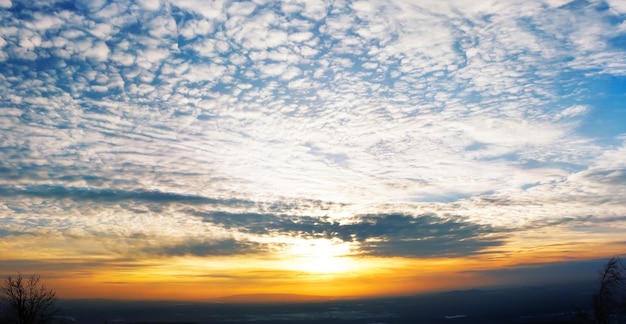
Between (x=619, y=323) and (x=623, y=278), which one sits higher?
(x=623, y=278)

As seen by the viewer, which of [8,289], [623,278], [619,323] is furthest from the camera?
[619,323]

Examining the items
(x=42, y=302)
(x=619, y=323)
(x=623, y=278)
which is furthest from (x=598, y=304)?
(x=42, y=302)

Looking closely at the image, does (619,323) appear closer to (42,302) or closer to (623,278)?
(623,278)

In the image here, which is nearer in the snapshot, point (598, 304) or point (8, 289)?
point (598, 304)

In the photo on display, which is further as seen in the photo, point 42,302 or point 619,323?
point 619,323

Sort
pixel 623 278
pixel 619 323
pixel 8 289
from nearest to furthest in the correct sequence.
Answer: pixel 623 278 < pixel 8 289 < pixel 619 323

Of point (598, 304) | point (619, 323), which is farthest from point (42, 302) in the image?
point (619, 323)

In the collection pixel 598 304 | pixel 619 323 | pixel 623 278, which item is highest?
pixel 623 278

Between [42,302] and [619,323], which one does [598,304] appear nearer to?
[619,323]

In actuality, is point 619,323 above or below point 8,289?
below
